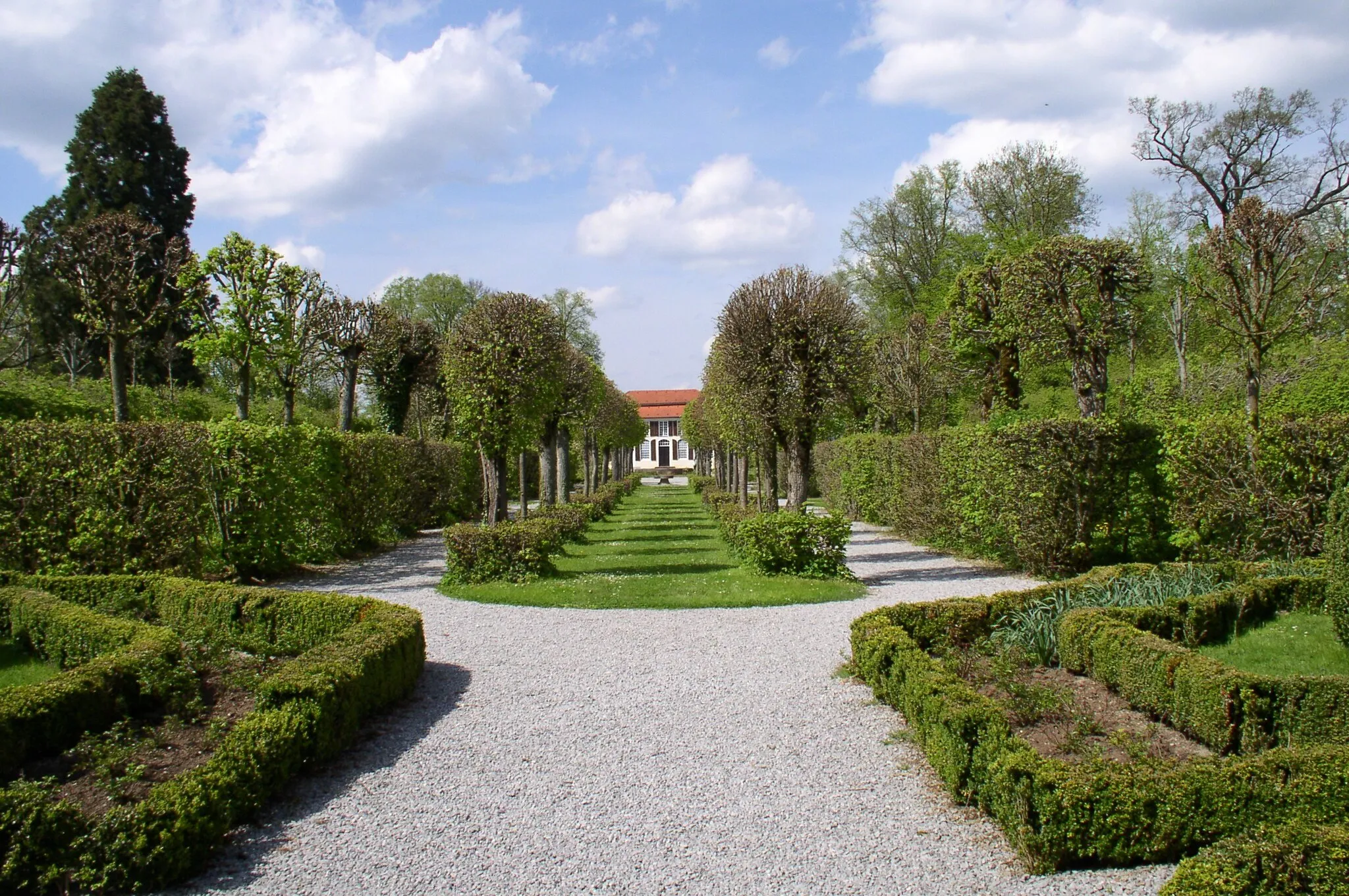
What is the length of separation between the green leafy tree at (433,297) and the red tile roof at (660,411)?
28.4 metres

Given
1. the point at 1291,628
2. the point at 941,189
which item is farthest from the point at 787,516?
the point at 941,189

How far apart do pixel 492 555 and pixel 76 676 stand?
732 centimetres

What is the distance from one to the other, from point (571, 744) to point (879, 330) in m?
36.4

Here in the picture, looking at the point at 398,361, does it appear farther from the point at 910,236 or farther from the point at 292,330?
the point at 910,236

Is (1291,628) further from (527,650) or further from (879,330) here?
(879,330)

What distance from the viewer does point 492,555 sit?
13.0m

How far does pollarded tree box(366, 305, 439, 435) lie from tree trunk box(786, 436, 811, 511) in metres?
14.2

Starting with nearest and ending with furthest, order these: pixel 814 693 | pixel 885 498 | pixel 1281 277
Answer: pixel 814 693
pixel 1281 277
pixel 885 498

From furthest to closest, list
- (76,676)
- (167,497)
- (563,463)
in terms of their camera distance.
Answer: (563,463) → (167,497) → (76,676)

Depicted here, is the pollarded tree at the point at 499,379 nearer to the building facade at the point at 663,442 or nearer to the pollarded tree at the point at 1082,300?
the pollarded tree at the point at 1082,300

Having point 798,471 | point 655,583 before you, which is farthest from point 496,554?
point 798,471

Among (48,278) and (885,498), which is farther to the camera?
(48,278)

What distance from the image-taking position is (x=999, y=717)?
481 cm

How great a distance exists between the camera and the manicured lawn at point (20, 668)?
7.00m
